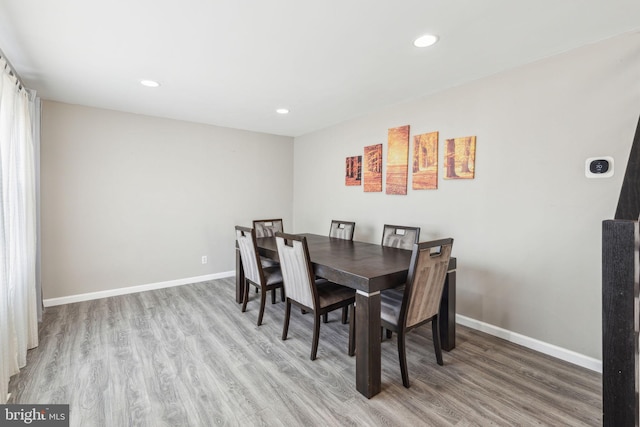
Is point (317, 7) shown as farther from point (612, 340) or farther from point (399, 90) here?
point (612, 340)

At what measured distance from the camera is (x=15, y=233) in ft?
6.95

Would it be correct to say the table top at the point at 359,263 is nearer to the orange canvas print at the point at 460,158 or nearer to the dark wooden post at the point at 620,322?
the orange canvas print at the point at 460,158

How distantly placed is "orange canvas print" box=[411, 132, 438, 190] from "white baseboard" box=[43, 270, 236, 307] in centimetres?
322

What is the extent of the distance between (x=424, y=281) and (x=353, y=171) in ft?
7.89

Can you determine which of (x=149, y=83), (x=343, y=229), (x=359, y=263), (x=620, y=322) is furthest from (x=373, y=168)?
(x=620, y=322)

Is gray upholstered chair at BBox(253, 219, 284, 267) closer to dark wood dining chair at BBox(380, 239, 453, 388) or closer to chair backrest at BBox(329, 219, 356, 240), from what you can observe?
chair backrest at BBox(329, 219, 356, 240)

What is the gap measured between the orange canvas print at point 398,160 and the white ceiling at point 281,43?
457 mm

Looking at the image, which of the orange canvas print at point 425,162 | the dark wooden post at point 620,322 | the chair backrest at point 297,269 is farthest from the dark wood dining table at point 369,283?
the dark wooden post at point 620,322

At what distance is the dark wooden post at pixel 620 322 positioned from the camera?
2.83ft

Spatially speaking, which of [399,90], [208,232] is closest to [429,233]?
[399,90]

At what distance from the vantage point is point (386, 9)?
5.69ft

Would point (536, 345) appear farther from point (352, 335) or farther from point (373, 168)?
point (373, 168)

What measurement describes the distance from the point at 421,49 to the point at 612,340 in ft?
6.86

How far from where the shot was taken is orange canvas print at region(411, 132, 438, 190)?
10.2 ft
